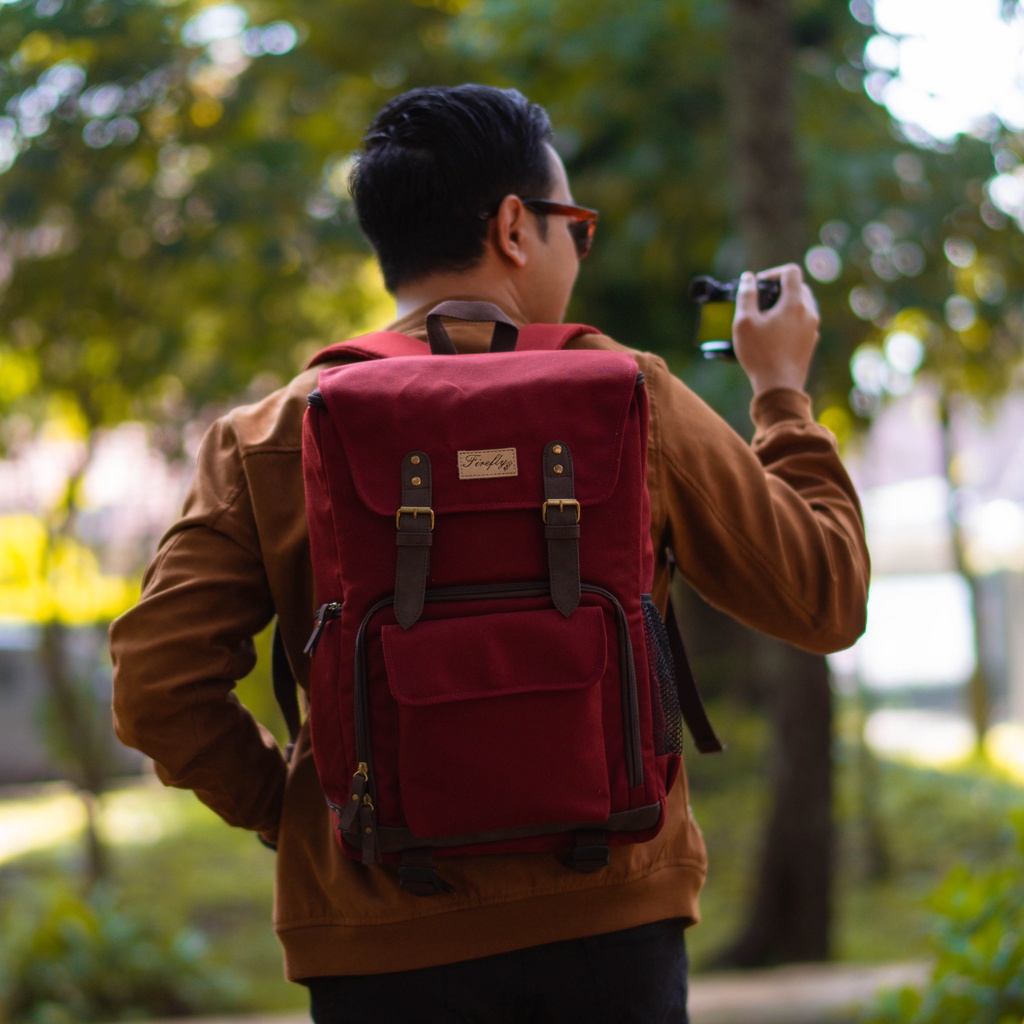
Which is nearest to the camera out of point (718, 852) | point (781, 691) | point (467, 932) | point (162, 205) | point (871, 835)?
point (467, 932)

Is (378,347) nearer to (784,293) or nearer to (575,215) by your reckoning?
(575,215)

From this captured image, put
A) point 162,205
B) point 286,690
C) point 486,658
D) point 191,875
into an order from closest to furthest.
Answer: point 486,658 < point 286,690 < point 162,205 < point 191,875

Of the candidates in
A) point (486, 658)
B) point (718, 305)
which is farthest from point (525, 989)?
point (718, 305)

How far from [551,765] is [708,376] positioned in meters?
3.57

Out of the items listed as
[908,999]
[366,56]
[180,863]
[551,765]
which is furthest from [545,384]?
[180,863]

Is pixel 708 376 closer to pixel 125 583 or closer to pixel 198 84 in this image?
pixel 198 84

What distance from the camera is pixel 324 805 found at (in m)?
1.46

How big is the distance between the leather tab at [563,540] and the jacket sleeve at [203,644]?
0.41m

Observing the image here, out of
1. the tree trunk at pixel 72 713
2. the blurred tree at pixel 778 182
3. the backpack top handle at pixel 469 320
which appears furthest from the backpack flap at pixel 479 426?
the tree trunk at pixel 72 713

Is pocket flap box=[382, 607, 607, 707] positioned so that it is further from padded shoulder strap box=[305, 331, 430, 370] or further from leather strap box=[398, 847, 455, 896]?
padded shoulder strap box=[305, 331, 430, 370]

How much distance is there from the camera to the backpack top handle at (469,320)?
141cm

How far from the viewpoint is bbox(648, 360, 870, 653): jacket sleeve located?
56.2 inches

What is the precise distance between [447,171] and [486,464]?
456 millimetres

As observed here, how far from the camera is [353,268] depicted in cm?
639
